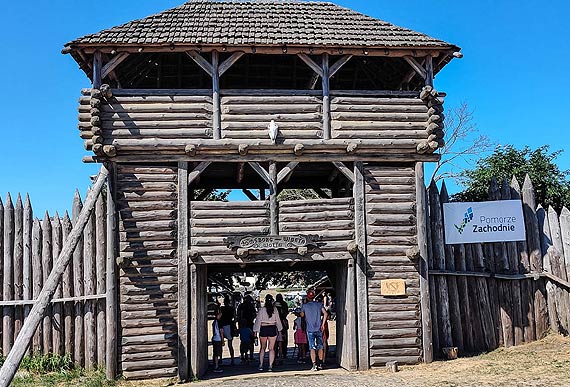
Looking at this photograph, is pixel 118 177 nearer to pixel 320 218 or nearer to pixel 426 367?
pixel 320 218

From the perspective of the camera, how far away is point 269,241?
13727mm

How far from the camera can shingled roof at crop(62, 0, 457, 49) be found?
13.6 m

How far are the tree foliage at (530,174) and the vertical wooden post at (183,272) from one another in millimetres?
11025

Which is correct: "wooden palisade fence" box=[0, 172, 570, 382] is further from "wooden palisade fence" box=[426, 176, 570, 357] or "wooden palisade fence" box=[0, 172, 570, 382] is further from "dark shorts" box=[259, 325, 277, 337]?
"dark shorts" box=[259, 325, 277, 337]

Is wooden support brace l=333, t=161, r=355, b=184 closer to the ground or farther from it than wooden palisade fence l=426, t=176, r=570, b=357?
farther from it

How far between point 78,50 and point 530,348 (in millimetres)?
11958

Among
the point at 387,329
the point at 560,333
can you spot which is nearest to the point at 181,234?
the point at 387,329

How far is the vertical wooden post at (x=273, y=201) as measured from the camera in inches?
547

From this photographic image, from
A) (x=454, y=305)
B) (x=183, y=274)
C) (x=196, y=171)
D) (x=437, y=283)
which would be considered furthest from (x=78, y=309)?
(x=454, y=305)

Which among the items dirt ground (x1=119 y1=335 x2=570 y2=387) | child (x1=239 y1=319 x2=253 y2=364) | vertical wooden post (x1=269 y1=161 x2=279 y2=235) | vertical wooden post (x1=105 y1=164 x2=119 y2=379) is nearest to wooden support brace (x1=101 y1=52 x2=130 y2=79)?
vertical wooden post (x1=105 y1=164 x2=119 y2=379)

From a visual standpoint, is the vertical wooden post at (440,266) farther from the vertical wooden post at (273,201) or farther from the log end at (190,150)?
the log end at (190,150)

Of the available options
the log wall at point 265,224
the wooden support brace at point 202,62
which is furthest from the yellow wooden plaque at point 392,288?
the wooden support brace at point 202,62

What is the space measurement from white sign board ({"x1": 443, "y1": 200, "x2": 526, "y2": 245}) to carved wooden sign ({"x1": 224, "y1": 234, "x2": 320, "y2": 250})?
12.3 ft

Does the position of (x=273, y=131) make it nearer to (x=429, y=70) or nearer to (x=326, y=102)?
(x=326, y=102)
